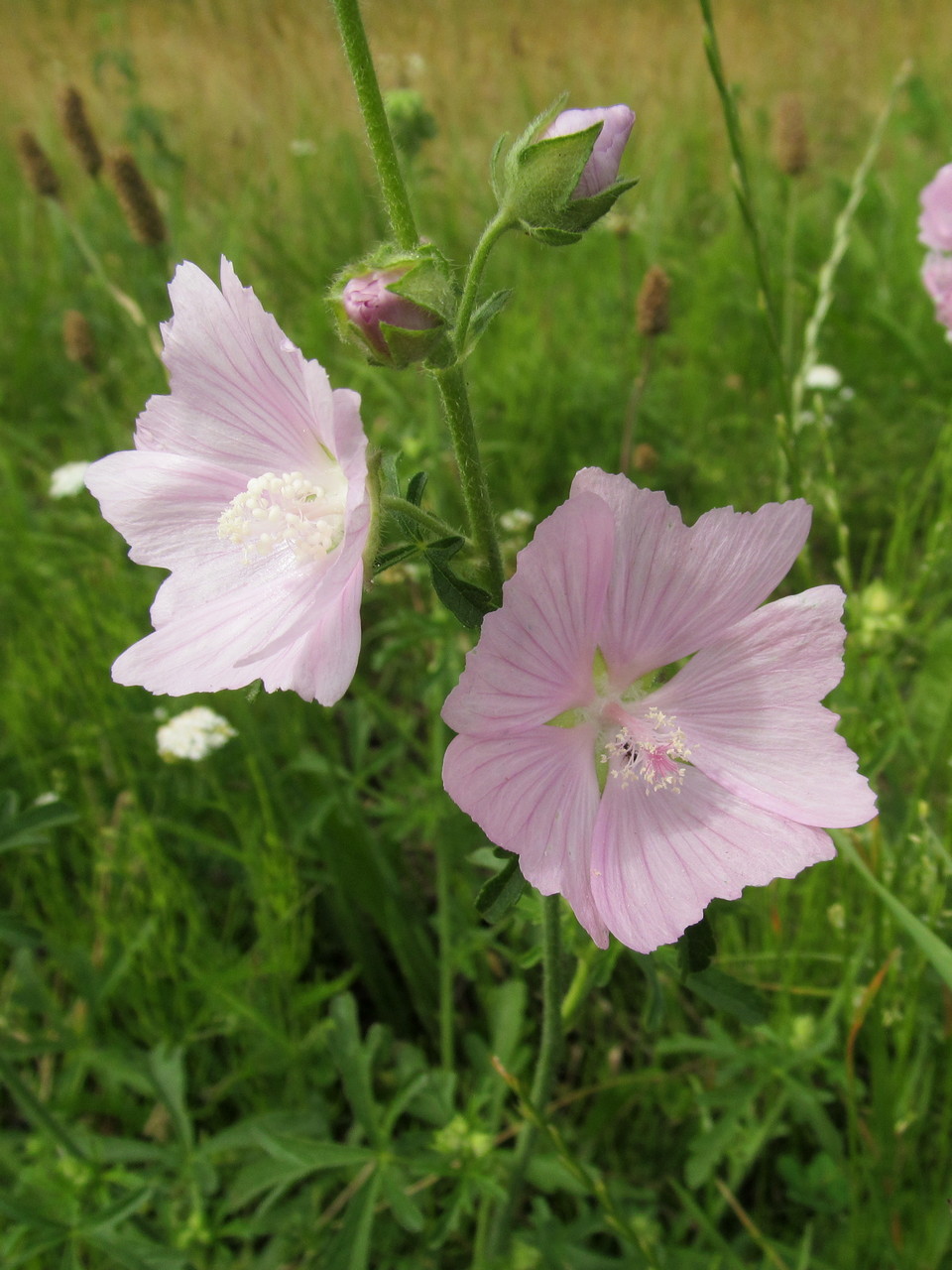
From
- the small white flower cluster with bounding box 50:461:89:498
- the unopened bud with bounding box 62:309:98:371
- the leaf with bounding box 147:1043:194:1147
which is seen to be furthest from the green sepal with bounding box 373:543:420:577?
the unopened bud with bounding box 62:309:98:371

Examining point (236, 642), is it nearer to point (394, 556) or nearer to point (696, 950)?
point (394, 556)

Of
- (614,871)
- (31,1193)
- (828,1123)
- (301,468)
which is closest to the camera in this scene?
(614,871)

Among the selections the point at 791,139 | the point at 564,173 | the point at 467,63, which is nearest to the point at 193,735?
the point at 564,173

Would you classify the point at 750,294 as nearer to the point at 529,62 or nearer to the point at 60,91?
the point at 60,91

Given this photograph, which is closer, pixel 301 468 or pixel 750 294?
pixel 301 468

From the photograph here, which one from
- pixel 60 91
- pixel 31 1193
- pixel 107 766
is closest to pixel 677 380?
pixel 60 91

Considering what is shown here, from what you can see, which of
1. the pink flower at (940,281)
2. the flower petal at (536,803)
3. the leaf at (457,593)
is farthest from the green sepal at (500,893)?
the pink flower at (940,281)
